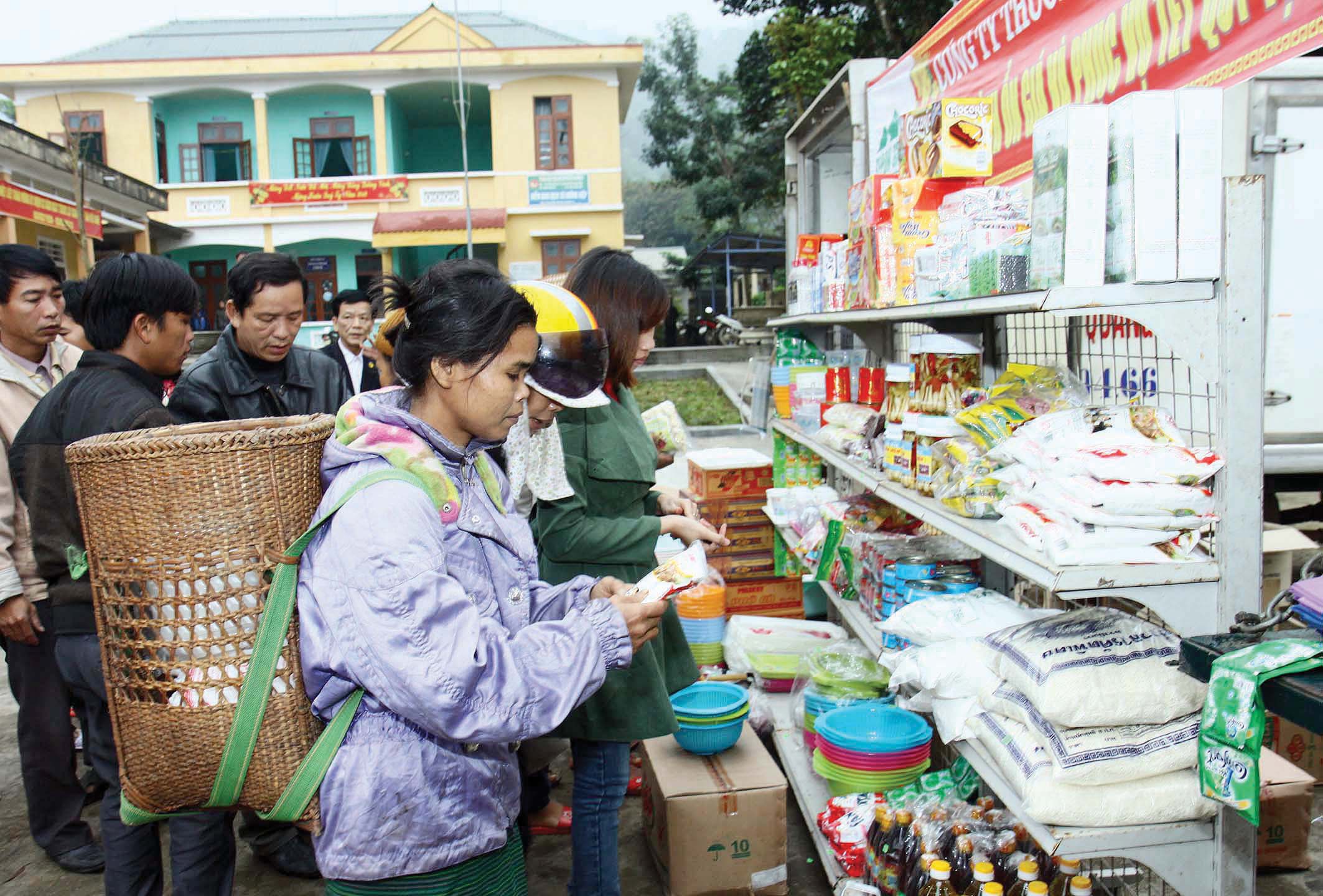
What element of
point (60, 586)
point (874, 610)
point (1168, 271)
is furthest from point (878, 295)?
point (60, 586)

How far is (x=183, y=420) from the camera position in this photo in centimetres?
323

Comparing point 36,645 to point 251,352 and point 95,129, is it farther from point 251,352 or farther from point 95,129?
point 95,129

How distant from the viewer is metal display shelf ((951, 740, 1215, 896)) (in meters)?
1.87

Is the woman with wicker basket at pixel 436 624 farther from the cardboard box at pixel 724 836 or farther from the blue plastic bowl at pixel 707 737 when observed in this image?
the blue plastic bowl at pixel 707 737

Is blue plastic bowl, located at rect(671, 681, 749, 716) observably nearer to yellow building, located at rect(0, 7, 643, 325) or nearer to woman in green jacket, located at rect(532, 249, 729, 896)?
woman in green jacket, located at rect(532, 249, 729, 896)

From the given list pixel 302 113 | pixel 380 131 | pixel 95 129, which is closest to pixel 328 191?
pixel 380 131

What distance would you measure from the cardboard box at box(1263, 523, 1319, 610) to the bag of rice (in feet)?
5.01

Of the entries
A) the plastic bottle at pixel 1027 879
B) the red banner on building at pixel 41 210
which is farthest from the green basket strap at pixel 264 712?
the red banner on building at pixel 41 210

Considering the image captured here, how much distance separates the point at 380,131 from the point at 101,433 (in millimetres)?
22909

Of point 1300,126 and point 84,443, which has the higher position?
point 1300,126

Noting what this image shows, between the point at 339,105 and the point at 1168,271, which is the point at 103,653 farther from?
the point at 339,105

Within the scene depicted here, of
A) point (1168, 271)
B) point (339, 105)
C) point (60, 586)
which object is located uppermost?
point (339, 105)

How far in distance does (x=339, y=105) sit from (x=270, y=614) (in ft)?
82.4

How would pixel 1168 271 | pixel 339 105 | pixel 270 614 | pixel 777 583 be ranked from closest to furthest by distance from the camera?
pixel 270 614, pixel 1168 271, pixel 777 583, pixel 339 105
